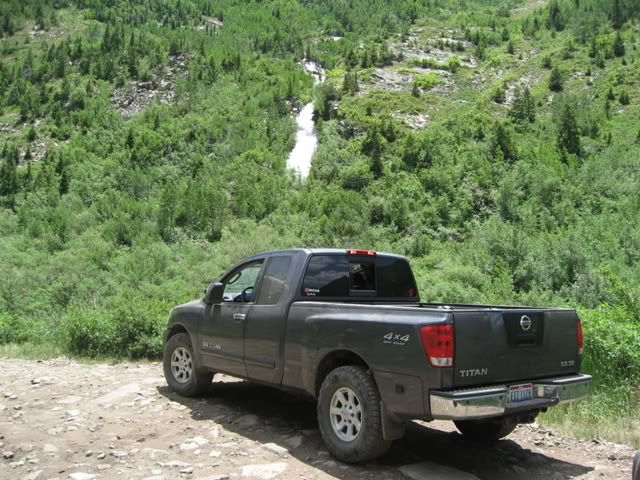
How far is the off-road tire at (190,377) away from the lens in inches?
301

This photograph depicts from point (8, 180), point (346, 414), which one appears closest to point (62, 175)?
point (8, 180)

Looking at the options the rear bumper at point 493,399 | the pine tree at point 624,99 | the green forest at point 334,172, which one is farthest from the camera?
the pine tree at point 624,99

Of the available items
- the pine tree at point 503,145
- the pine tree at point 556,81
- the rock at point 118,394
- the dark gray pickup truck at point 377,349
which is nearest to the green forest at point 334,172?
the pine tree at point 556,81

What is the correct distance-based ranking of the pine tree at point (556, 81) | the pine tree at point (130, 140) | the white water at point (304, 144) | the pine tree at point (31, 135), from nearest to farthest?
the white water at point (304, 144)
the pine tree at point (130, 140)
the pine tree at point (556, 81)
the pine tree at point (31, 135)

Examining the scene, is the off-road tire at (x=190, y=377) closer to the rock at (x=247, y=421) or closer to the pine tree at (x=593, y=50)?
the rock at (x=247, y=421)

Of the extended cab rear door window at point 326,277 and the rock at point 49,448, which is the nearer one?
the rock at point 49,448

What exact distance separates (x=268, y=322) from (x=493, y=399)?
2608 mm

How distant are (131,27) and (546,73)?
207 ft

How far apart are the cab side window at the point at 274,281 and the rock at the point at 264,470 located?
5.77ft

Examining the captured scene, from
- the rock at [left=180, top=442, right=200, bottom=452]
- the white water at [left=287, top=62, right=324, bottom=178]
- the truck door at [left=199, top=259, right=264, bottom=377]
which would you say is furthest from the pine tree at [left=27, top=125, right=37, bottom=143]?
the rock at [left=180, top=442, right=200, bottom=452]

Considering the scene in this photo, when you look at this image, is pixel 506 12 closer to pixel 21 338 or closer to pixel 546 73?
pixel 546 73

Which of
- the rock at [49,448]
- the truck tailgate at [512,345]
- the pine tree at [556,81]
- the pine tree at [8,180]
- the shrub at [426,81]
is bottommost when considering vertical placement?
the rock at [49,448]

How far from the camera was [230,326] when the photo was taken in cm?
700

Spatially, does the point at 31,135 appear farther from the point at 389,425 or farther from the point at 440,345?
the point at 440,345
